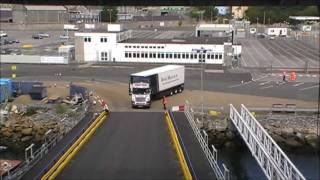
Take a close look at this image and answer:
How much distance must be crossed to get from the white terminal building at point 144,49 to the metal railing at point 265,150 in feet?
48.7

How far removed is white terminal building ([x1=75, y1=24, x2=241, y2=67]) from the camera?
3030cm

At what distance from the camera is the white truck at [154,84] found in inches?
736

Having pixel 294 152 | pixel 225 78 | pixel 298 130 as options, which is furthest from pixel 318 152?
pixel 225 78

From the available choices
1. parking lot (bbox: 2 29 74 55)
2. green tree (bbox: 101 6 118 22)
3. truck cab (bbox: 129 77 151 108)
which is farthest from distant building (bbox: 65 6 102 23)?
truck cab (bbox: 129 77 151 108)

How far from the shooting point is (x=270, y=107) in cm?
1950

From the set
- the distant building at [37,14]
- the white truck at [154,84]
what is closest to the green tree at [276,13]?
the distant building at [37,14]

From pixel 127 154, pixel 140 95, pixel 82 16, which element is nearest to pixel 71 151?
pixel 127 154

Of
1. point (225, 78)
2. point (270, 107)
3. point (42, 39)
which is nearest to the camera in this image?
point (270, 107)

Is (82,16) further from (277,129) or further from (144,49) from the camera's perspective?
(277,129)

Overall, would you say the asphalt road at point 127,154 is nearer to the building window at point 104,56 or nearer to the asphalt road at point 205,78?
the asphalt road at point 205,78

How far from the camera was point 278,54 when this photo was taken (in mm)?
36812

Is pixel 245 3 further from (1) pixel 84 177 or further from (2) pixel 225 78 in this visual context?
(2) pixel 225 78

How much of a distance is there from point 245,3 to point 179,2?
1.30m

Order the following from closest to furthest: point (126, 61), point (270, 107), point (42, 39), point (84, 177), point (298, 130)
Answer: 1. point (84, 177)
2. point (298, 130)
3. point (270, 107)
4. point (126, 61)
5. point (42, 39)
